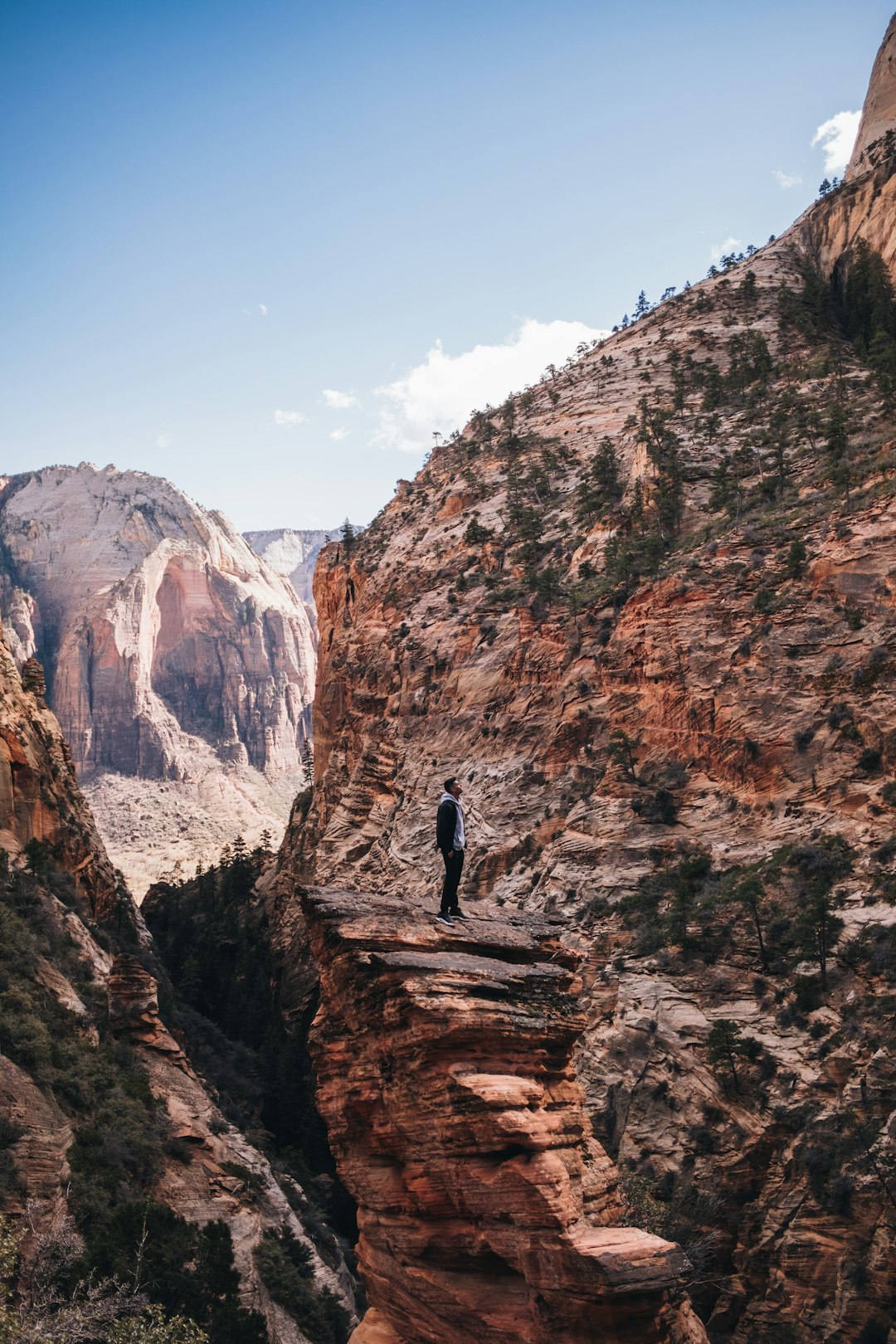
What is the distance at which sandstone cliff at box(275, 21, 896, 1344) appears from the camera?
96.8 feet

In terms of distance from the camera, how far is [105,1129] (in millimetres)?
30781

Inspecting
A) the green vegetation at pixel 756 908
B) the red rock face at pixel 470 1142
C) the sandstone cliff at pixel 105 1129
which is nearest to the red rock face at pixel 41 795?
the sandstone cliff at pixel 105 1129

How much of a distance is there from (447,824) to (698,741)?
28.5 m

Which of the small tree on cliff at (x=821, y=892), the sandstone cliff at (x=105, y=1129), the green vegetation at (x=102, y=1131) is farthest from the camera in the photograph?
the small tree on cliff at (x=821, y=892)

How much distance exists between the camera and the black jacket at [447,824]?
17.1m

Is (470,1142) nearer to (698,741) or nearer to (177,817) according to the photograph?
(698,741)

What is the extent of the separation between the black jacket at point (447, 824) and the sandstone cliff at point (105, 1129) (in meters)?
11.0

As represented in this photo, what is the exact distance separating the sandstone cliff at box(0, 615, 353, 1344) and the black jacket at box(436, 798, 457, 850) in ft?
36.1

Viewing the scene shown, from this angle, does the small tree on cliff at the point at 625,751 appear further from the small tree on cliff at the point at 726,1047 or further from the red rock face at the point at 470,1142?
the red rock face at the point at 470,1142

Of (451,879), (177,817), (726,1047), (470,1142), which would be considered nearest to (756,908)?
(726,1047)

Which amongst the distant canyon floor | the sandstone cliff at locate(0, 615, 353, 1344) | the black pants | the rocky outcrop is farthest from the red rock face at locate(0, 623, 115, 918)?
the distant canyon floor

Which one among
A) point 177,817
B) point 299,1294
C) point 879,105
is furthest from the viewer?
point 177,817

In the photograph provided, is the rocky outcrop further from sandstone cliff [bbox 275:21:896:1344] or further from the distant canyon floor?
the distant canyon floor

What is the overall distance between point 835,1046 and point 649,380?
179 ft
